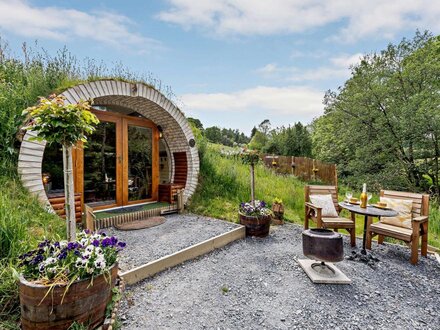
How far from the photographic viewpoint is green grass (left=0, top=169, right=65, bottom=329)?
61.9 inches

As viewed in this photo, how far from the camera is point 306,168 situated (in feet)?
35.4

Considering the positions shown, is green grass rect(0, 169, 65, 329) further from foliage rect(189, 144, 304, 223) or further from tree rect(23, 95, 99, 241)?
foliage rect(189, 144, 304, 223)

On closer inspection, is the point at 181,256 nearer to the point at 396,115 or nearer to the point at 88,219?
the point at 88,219

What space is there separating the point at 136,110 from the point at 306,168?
8605 millimetres

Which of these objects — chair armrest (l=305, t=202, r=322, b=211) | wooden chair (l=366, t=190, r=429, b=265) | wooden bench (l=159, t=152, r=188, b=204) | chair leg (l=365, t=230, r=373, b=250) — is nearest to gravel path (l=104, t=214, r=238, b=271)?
wooden bench (l=159, t=152, r=188, b=204)

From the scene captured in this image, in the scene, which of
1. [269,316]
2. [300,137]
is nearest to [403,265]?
[269,316]

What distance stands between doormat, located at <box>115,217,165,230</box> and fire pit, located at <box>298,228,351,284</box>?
279 centimetres

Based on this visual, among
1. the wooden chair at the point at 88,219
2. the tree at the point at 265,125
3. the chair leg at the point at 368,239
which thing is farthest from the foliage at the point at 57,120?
the tree at the point at 265,125

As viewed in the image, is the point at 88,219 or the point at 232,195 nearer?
the point at 88,219

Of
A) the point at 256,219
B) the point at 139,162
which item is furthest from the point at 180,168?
the point at 256,219

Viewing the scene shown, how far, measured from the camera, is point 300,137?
16.7 m

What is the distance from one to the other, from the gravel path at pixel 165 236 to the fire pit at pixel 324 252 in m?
1.57

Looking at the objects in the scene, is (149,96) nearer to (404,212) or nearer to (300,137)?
(404,212)

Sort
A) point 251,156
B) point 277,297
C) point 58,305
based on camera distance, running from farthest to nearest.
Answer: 1. point 251,156
2. point 277,297
3. point 58,305
